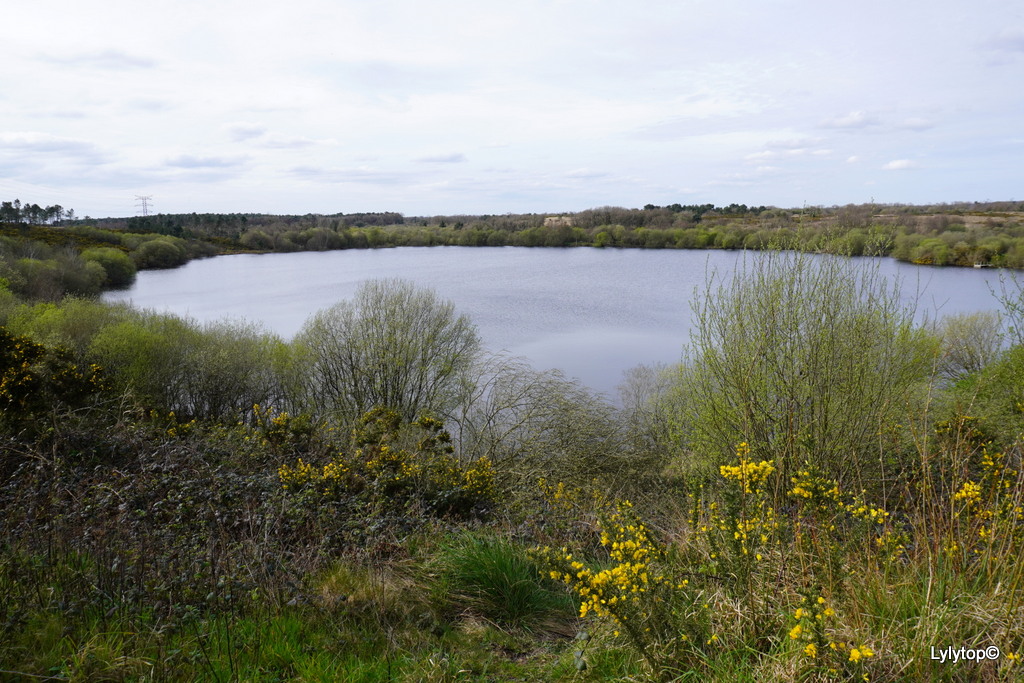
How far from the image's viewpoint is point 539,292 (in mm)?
49188

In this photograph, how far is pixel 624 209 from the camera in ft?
305

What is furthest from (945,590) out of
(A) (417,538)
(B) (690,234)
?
(B) (690,234)

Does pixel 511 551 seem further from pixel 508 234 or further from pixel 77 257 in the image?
pixel 508 234

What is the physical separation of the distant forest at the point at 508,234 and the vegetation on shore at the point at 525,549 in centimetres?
285

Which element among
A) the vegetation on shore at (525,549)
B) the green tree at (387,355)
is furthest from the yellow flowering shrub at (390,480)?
the green tree at (387,355)

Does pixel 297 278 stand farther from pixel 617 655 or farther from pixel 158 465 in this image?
pixel 617 655

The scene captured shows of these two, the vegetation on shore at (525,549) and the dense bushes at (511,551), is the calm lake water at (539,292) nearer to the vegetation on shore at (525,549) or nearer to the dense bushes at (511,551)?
the vegetation on shore at (525,549)

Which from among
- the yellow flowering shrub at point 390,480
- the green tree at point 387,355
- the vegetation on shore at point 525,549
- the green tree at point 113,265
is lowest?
the green tree at point 387,355

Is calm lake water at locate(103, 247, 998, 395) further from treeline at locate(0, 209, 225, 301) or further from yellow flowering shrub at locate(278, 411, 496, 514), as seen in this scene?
yellow flowering shrub at locate(278, 411, 496, 514)

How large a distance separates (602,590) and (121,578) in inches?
109

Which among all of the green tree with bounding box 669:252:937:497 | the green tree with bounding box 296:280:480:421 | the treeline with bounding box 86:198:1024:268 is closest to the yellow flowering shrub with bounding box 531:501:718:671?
the green tree with bounding box 669:252:937:497

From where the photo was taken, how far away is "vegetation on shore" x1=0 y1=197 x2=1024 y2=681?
2.71m

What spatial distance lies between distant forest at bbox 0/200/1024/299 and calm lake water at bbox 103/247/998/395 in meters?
2.04

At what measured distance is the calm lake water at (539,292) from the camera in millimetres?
32312
